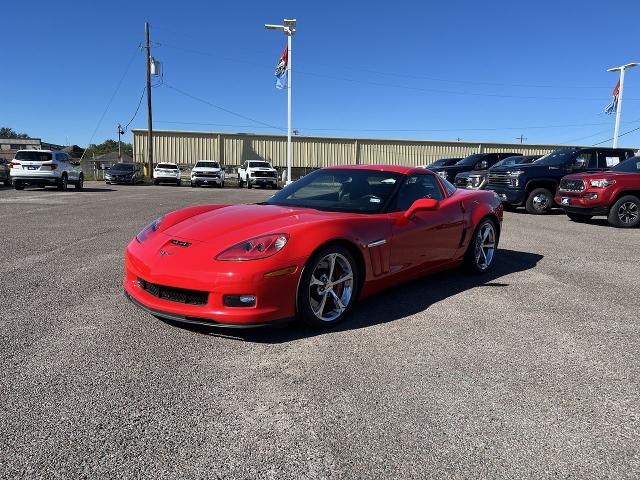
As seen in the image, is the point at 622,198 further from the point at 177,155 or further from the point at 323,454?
the point at 177,155

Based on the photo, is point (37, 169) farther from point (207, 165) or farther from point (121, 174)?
point (207, 165)

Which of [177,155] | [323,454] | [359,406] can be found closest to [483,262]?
[359,406]

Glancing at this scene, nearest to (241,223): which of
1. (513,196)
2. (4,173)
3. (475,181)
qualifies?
(513,196)

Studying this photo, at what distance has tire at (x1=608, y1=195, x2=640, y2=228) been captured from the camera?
10828 millimetres

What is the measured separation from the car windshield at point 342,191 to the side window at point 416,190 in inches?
4.1

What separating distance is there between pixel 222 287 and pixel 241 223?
765 millimetres

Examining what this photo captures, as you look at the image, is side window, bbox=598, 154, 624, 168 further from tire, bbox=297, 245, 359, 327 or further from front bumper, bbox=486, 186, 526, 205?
tire, bbox=297, 245, 359, 327

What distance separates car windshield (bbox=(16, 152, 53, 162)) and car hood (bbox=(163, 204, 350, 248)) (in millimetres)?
19051

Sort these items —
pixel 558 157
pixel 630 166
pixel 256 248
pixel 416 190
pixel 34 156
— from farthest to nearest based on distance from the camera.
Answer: pixel 34 156 → pixel 558 157 → pixel 630 166 → pixel 416 190 → pixel 256 248

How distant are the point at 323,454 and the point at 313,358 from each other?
3.46 feet

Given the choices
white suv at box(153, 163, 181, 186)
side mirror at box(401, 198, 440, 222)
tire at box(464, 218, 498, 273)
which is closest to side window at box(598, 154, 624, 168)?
tire at box(464, 218, 498, 273)

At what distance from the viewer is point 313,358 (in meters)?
3.26

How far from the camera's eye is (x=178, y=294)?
11.5ft

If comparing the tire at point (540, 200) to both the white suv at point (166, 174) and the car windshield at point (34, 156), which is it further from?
the white suv at point (166, 174)
